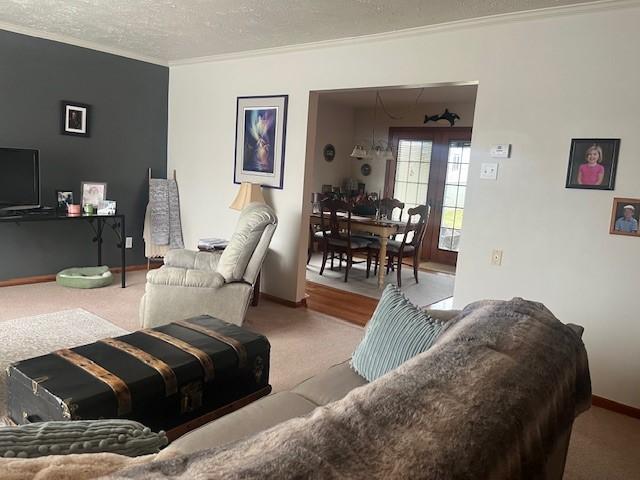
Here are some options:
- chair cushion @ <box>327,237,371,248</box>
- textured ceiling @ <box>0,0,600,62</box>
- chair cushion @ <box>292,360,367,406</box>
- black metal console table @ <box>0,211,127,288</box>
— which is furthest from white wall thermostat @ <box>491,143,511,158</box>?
black metal console table @ <box>0,211,127,288</box>

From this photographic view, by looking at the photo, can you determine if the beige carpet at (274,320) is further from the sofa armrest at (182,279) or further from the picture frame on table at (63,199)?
the picture frame on table at (63,199)

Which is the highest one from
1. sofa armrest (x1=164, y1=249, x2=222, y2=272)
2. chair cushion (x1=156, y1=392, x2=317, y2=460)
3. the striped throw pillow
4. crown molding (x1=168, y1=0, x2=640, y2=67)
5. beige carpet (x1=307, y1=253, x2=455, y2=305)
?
crown molding (x1=168, y1=0, x2=640, y2=67)

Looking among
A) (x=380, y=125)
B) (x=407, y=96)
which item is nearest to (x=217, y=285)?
(x=407, y=96)

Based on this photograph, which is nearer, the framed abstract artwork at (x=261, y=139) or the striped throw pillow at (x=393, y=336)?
the striped throw pillow at (x=393, y=336)

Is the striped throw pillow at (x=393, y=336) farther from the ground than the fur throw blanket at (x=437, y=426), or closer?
closer

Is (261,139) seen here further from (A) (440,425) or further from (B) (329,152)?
(A) (440,425)

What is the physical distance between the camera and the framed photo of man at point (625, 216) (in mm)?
2762

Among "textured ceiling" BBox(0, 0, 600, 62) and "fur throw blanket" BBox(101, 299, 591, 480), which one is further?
"textured ceiling" BBox(0, 0, 600, 62)

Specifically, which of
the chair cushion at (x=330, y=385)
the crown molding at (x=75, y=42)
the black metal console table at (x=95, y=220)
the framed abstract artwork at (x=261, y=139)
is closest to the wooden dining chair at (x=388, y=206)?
the framed abstract artwork at (x=261, y=139)

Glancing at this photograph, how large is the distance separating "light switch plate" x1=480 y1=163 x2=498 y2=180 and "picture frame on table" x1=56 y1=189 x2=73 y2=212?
390cm

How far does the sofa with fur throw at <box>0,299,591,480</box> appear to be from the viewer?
774 millimetres

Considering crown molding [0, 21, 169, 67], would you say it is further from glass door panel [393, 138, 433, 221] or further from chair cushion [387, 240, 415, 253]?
glass door panel [393, 138, 433, 221]

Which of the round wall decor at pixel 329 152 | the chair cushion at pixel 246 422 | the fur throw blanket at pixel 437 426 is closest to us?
the fur throw blanket at pixel 437 426

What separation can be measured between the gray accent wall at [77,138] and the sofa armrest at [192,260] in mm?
1597
